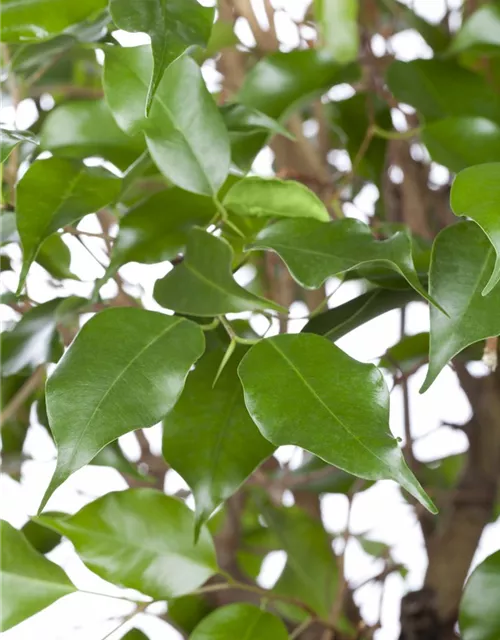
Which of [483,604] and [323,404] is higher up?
[323,404]

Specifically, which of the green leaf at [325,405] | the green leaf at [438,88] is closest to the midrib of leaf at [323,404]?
the green leaf at [325,405]

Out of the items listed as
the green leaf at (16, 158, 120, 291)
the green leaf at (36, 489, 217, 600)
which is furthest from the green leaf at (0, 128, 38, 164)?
the green leaf at (36, 489, 217, 600)

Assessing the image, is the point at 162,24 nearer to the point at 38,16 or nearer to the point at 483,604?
the point at 38,16

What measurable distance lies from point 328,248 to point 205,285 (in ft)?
0.16

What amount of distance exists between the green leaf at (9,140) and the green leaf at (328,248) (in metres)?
0.09

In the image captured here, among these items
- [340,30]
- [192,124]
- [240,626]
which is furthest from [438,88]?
[240,626]

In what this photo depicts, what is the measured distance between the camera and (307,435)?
26cm

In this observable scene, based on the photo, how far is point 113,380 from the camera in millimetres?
272

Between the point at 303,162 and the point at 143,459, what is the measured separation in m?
0.28

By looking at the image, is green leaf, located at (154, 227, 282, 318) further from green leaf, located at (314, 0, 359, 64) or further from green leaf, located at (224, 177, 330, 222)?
green leaf, located at (314, 0, 359, 64)

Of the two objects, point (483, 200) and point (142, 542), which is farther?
point (142, 542)

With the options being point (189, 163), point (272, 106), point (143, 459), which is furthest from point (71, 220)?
point (143, 459)

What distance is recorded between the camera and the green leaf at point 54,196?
1.05 ft

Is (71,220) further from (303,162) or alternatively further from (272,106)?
(303,162)
